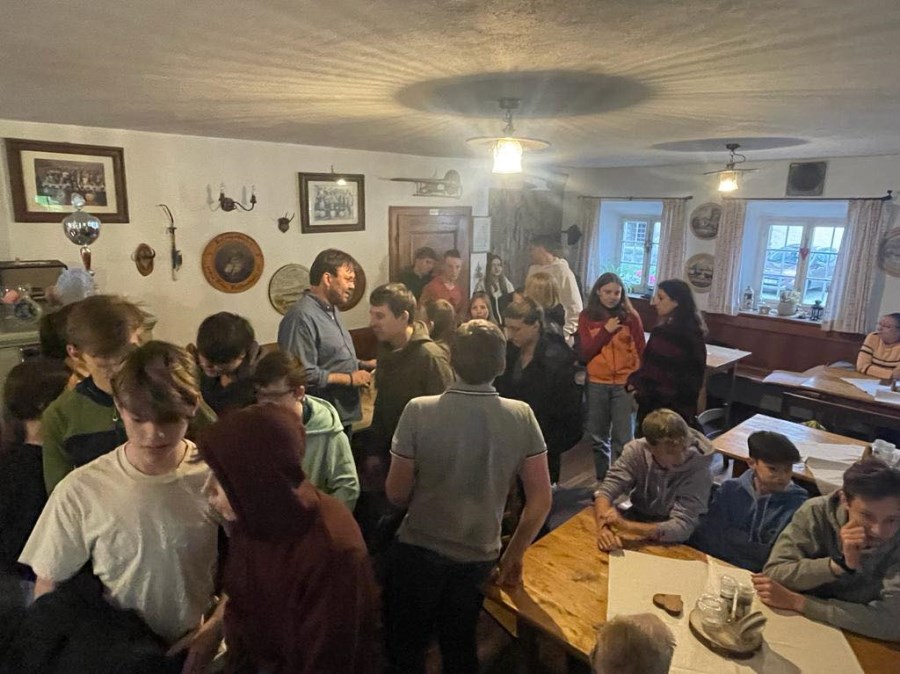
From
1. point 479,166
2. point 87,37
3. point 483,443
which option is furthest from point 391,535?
point 479,166

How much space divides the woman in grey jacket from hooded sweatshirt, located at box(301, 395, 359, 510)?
2.77 ft

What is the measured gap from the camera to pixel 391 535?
77.1 inches

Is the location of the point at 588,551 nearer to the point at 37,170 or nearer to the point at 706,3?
the point at 706,3

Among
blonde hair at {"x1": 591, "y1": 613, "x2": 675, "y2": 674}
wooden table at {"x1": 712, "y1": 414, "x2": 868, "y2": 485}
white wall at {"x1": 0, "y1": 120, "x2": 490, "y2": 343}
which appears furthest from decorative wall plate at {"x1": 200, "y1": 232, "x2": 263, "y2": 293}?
blonde hair at {"x1": 591, "y1": 613, "x2": 675, "y2": 674}

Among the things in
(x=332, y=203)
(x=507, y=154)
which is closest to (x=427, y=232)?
(x=332, y=203)

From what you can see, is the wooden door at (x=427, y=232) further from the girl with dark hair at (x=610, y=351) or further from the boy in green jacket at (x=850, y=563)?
the boy in green jacket at (x=850, y=563)

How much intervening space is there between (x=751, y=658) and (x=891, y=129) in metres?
3.11

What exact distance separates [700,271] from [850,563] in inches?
194

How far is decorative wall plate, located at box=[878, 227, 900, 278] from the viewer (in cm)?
477

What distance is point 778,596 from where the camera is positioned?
1.53m

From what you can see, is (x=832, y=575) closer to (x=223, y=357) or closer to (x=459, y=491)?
(x=459, y=491)

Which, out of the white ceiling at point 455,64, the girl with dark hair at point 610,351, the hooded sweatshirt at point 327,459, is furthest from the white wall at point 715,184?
the hooded sweatshirt at point 327,459

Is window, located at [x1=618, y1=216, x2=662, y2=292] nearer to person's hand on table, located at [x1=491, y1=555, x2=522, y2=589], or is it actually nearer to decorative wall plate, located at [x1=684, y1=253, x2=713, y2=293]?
decorative wall plate, located at [x1=684, y1=253, x2=713, y2=293]

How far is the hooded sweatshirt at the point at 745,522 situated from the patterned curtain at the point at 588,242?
4.98m
